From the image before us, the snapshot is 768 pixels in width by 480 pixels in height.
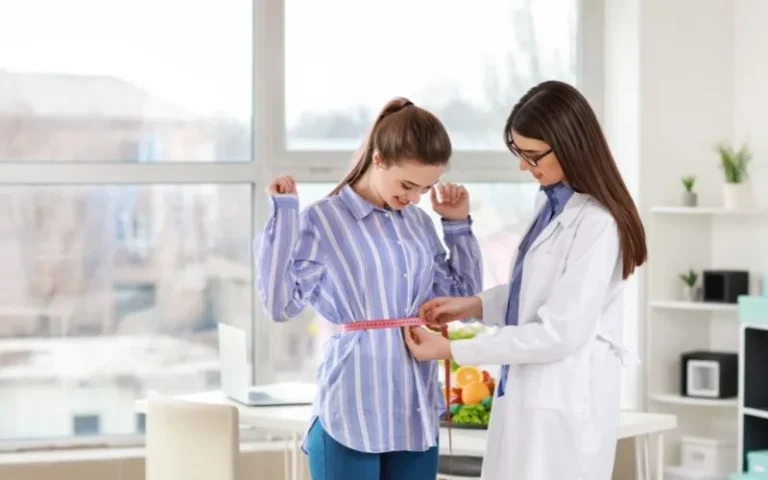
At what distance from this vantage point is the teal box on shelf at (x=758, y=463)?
159 inches

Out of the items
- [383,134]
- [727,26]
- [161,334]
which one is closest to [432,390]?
[383,134]

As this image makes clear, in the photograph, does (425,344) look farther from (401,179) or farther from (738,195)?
(738,195)

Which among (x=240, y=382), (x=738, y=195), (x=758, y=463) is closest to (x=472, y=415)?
(x=240, y=382)

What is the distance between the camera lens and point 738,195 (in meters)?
4.54

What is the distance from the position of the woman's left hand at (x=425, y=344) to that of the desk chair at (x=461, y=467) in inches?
66.4

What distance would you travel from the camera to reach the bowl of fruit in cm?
349

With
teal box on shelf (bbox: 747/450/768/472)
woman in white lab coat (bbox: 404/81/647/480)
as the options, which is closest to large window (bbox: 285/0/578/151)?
teal box on shelf (bbox: 747/450/768/472)

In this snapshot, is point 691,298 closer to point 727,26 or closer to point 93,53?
point 727,26

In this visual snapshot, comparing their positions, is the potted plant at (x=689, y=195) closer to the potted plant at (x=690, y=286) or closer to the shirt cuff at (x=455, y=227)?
the potted plant at (x=690, y=286)

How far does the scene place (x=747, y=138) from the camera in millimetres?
4711

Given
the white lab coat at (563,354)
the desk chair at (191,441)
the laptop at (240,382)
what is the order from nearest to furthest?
the white lab coat at (563,354), the desk chair at (191,441), the laptop at (240,382)

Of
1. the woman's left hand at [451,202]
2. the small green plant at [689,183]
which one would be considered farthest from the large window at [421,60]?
the woman's left hand at [451,202]

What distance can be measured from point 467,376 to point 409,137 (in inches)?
58.8

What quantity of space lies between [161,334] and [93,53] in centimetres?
99
